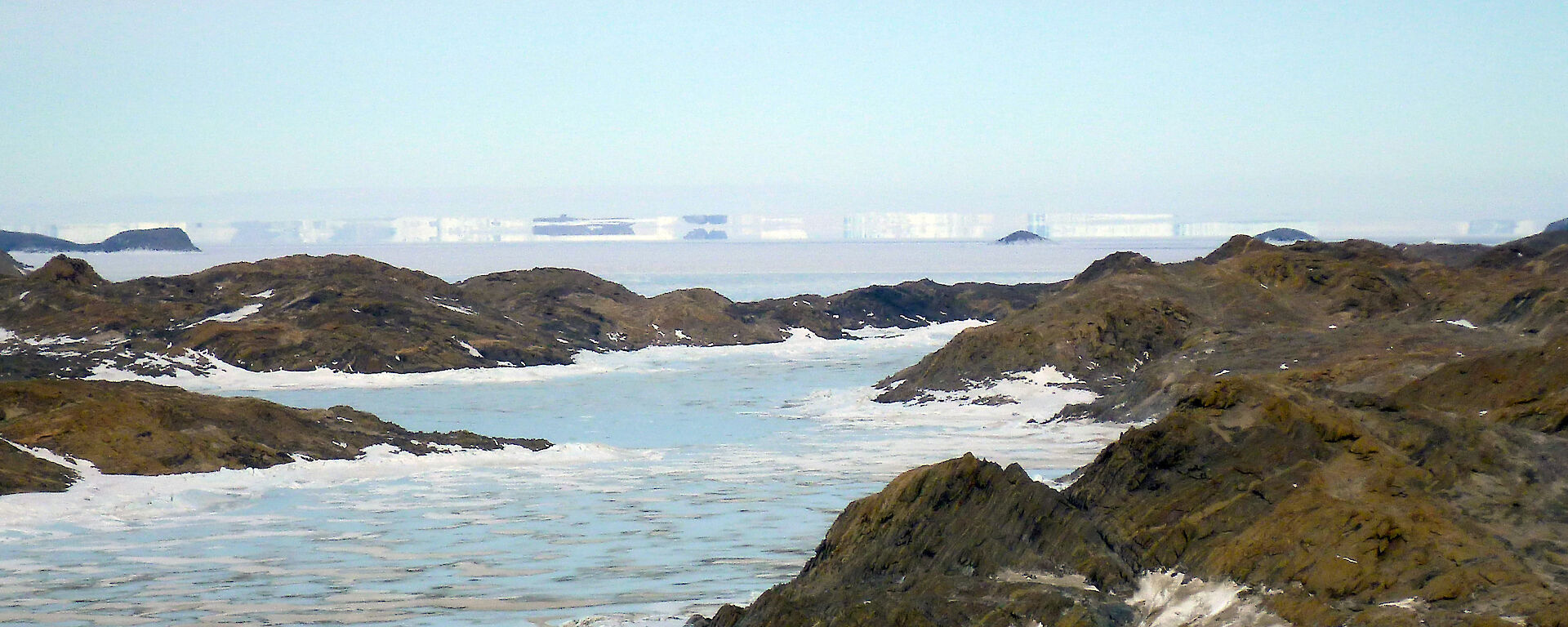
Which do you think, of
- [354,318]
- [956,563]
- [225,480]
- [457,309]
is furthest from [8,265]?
[956,563]

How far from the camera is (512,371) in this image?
60.2 m

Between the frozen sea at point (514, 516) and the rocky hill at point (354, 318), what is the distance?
1148 cm

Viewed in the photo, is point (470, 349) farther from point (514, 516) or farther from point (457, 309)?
point (514, 516)

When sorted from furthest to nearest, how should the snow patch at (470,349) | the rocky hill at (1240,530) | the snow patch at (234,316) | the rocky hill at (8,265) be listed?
the rocky hill at (8,265)
the snow patch at (234,316)
the snow patch at (470,349)
the rocky hill at (1240,530)

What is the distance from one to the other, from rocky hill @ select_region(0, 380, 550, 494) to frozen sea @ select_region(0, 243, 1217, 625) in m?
0.78

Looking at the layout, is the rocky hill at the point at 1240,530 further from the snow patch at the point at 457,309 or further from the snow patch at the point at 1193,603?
the snow patch at the point at 457,309

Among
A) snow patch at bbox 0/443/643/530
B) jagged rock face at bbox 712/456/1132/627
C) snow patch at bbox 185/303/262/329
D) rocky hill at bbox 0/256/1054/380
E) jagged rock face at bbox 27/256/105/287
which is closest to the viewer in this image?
jagged rock face at bbox 712/456/1132/627

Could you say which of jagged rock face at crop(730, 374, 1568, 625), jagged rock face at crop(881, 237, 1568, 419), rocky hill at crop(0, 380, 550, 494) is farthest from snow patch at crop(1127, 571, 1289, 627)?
rocky hill at crop(0, 380, 550, 494)

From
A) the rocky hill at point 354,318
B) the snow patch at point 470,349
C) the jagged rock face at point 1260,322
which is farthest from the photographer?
the snow patch at point 470,349

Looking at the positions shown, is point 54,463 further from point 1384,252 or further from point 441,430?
point 1384,252

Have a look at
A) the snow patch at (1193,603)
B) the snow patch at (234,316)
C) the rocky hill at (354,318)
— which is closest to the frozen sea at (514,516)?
the snow patch at (1193,603)

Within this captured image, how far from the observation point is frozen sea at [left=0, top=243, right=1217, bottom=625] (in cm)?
1759

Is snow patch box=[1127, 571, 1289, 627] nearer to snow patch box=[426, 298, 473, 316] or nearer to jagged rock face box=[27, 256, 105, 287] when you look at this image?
snow patch box=[426, 298, 473, 316]

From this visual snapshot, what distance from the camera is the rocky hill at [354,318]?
59344 mm
